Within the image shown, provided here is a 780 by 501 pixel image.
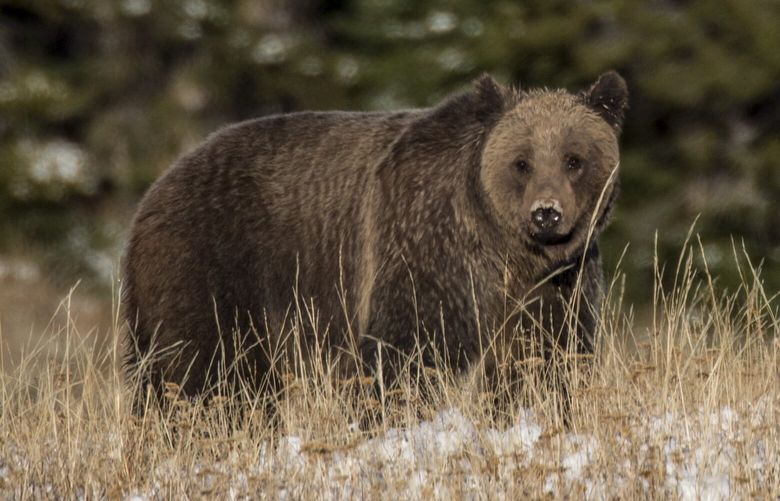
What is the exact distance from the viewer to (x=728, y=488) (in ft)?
16.6

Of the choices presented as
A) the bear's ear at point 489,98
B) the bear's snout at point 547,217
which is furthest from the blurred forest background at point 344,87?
the bear's snout at point 547,217

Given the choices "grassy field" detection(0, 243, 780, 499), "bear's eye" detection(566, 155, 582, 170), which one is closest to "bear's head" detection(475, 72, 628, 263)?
"bear's eye" detection(566, 155, 582, 170)

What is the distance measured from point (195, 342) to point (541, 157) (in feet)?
5.89

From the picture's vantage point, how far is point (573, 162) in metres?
6.60

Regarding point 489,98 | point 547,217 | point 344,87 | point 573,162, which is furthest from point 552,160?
point 344,87

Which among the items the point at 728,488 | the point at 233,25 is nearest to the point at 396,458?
the point at 728,488

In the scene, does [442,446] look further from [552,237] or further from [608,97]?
[608,97]

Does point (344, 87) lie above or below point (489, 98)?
below

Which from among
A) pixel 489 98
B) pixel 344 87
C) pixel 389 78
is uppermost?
pixel 489 98

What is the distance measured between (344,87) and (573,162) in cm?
1093

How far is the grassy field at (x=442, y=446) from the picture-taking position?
16.8 ft

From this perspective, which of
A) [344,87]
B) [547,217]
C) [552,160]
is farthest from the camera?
[344,87]

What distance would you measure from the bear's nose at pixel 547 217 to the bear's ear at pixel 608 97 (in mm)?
687

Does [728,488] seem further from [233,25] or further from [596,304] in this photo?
[233,25]
